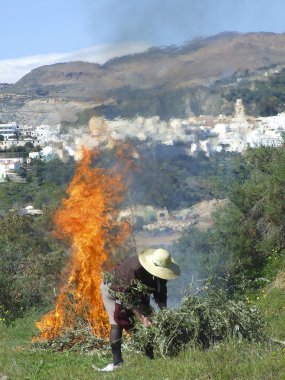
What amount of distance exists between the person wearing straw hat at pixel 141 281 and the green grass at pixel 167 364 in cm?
31

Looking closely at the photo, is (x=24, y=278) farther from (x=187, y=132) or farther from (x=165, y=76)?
(x=187, y=132)

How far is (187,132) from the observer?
20453 millimetres

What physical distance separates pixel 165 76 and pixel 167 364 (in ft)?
36.4

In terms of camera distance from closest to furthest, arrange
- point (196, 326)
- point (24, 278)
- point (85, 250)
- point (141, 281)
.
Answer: point (196, 326) → point (141, 281) → point (85, 250) → point (24, 278)

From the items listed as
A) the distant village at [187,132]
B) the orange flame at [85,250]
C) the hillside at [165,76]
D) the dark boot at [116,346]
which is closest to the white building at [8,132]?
the distant village at [187,132]

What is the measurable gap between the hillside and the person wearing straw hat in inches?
340

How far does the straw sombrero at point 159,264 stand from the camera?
8.02 m

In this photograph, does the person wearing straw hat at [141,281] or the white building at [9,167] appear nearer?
the person wearing straw hat at [141,281]

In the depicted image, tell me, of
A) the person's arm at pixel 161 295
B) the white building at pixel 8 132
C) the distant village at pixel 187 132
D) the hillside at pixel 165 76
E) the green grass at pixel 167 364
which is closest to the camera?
the green grass at pixel 167 364

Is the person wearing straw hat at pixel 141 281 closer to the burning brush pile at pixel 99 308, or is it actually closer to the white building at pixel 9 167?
the burning brush pile at pixel 99 308

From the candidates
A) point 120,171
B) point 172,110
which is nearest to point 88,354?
point 120,171

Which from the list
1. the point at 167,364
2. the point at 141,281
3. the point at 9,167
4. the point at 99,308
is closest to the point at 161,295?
the point at 141,281

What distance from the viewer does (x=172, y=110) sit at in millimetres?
18906

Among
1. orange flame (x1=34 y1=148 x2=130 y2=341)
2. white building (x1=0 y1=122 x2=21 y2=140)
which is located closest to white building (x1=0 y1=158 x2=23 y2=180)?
white building (x1=0 y1=122 x2=21 y2=140)
